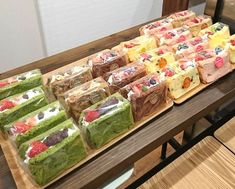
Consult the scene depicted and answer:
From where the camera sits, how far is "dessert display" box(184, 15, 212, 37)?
128 cm

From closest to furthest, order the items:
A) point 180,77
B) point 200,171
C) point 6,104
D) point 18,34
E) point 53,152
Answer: point 53,152 → point 6,104 → point 180,77 → point 200,171 → point 18,34

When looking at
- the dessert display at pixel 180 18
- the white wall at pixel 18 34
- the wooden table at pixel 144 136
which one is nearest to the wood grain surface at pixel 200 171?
the wooden table at pixel 144 136

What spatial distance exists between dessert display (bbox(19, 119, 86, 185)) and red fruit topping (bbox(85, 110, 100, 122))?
0.16 ft

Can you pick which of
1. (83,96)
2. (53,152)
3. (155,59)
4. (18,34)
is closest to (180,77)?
(155,59)

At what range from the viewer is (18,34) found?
241cm

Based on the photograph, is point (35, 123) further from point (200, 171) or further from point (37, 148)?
point (200, 171)

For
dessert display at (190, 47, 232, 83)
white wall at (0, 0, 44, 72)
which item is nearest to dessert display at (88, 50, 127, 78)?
dessert display at (190, 47, 232, 83)

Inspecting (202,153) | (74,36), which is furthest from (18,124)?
(74,36)

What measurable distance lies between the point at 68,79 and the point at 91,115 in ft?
0.69

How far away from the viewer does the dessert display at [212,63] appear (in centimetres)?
107

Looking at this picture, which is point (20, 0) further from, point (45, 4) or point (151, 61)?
point (151, 61)

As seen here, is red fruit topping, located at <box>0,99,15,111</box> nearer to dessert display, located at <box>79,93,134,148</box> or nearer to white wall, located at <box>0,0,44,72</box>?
dessert display, located at <box>79,93,134,148</box>

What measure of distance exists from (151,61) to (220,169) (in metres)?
0.52

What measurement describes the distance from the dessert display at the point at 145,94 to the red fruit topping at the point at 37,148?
314 mm
